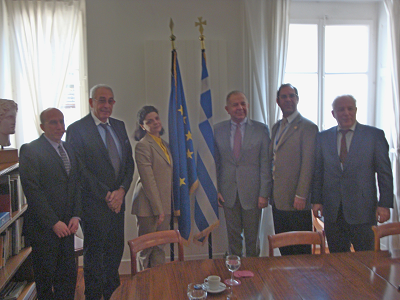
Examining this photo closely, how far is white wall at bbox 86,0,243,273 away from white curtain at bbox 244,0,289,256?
14 centimetres

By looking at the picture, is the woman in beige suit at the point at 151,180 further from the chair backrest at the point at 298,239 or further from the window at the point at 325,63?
the window at the point at 325,63

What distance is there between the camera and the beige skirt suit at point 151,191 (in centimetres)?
288

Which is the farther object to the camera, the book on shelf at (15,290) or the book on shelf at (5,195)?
the book on shelf at (15,290)

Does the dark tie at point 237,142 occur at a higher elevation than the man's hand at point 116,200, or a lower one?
higher

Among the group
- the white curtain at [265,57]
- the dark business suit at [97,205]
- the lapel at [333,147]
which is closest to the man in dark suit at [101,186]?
the dark business suit at [97,205]

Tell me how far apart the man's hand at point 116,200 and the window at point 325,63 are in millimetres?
2334

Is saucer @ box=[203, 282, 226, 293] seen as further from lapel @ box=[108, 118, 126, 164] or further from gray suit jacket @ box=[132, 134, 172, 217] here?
lapel @ box=[108, 118, 126, 164]

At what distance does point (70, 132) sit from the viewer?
271 cm

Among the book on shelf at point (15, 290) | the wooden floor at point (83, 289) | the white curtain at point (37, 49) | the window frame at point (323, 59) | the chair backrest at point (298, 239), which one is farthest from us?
the window frame at point (323, 59)

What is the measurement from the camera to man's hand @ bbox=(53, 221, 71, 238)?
242 centimetres

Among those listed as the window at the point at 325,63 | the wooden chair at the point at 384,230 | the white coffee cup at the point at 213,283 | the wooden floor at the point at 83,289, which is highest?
the window at the point at 325,63

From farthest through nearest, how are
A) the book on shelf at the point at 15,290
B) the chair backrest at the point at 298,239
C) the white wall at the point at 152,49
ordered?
the white wall at the point at 152,49 → the book on shelf at the point at 15,290 → the chair backrest at the point at 298,239

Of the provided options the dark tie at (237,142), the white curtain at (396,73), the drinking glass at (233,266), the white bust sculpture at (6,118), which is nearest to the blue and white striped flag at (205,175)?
the dark tie at (237,142)

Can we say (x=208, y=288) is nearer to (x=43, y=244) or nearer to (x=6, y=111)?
(x=43, y=244)
